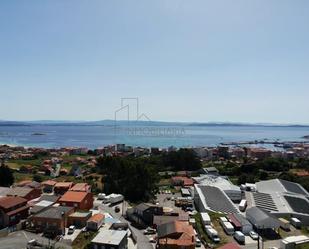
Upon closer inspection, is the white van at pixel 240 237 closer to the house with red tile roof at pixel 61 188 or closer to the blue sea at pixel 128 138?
the house with red tile roof at pixel 61 188

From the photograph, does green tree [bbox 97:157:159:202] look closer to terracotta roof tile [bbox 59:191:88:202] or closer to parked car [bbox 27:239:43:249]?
terracotta roof tile [bbox 59:191:88:202]

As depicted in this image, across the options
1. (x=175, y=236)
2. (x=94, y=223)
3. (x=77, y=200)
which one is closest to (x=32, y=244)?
(x=94, y=223)

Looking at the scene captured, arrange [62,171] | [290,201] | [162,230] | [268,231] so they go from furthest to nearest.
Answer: [62,171]
[290,201]
[268,231]
[162,230]

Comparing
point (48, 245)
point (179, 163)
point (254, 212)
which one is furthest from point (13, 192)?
point (179, 163)

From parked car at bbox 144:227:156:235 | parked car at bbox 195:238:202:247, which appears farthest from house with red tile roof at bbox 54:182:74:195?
parked car at bbox 195:238:202:247

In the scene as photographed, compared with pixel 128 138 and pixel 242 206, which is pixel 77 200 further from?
pixel 128 138

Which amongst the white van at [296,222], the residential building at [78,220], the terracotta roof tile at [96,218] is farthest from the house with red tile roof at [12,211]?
the white van at [296,222]

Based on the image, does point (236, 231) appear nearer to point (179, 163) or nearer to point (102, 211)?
point (102, 211)
